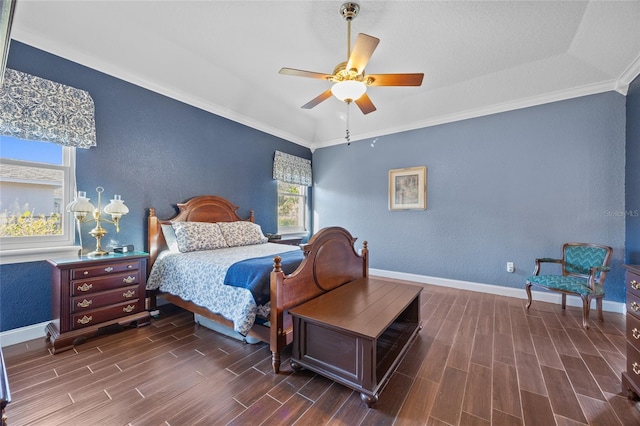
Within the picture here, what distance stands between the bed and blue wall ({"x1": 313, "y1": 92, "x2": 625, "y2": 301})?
1.93 m

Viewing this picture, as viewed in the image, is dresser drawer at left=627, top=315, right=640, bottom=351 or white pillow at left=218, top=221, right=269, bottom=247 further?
white pillow at left=218, top=221, right=269, bottom=247

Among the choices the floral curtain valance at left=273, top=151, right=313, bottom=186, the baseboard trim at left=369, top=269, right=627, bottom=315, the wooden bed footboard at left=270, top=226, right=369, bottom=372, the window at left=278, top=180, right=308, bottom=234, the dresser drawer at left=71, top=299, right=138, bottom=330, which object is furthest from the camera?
the window at left=278, top=180, right=308, bottom=234

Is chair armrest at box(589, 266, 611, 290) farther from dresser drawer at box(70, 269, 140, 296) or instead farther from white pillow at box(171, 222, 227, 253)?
dresser drawer at box(70, 269, 140, 296)

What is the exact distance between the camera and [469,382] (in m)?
1.84

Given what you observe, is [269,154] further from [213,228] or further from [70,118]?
[70,118]

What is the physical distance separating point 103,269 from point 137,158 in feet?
4.71

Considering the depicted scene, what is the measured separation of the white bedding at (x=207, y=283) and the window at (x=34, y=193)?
100 cm

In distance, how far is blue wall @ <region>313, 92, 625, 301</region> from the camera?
126 inches

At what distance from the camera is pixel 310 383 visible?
6.03 feet

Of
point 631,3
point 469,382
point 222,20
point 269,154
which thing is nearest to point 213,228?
point 269,154

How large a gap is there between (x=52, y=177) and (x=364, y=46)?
3326mm

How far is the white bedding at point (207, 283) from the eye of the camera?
6.95 feet

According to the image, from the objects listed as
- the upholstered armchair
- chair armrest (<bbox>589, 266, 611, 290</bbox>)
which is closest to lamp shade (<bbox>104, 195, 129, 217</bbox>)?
the upholstered armchair

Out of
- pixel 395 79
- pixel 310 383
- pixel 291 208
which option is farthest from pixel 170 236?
pixel 395 79
